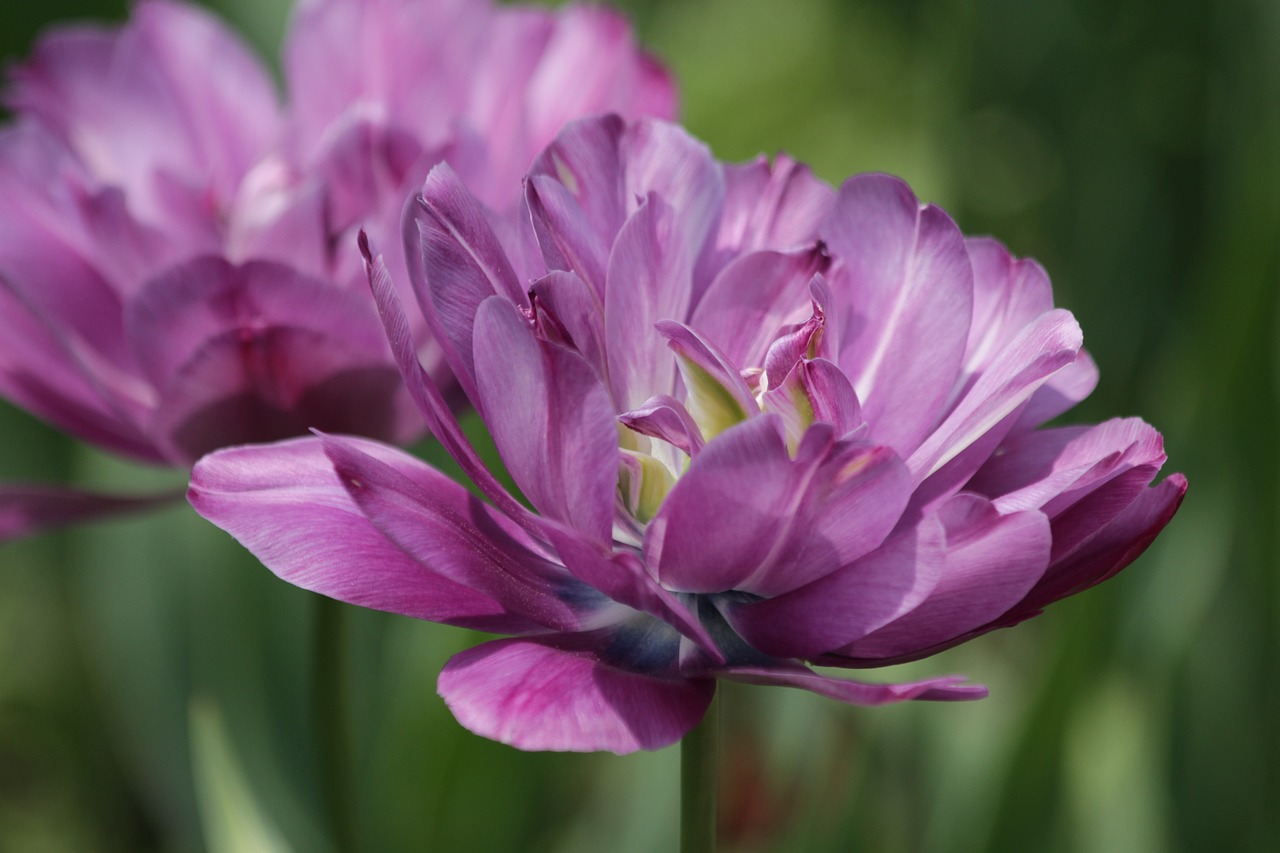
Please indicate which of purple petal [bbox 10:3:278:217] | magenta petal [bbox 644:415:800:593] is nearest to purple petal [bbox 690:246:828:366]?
magenta petal [bbox 644:415:800:593]

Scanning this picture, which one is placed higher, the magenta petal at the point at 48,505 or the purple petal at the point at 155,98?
the purple petal at the point at 155,98

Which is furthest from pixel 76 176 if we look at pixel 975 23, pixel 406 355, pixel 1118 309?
pixel 1118 309

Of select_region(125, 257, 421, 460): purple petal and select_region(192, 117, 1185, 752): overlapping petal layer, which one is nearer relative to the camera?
select_region(192, 117, 1185, 752): overlapping petal layer

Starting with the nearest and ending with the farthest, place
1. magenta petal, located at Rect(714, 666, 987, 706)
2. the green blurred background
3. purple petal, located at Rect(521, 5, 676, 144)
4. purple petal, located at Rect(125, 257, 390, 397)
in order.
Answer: magenta petal, located at Rect(714, 666, 987, 706)
purple petal, located at Rect(125, 257, 390, 397)
purple petal, located at Rect(521, 5, 676, 144)
the green blurred background

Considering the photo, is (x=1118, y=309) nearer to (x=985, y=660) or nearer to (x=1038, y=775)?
(x=985, y=660)

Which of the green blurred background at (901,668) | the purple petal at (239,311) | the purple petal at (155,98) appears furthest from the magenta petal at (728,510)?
the purple petal at (155,98)

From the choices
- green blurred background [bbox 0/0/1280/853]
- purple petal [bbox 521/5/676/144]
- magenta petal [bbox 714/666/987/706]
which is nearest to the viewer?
magenta petal [bbox 714/666/987/706]

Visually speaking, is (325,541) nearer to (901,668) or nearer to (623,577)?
(623,577)

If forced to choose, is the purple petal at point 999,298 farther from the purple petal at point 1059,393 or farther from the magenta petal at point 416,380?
the magenta petal at point 416,380

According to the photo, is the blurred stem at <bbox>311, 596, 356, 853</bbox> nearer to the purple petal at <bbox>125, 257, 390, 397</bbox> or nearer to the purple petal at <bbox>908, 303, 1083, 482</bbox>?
the purple petal at <bbox>125, 257, 390, 397</bbox>
